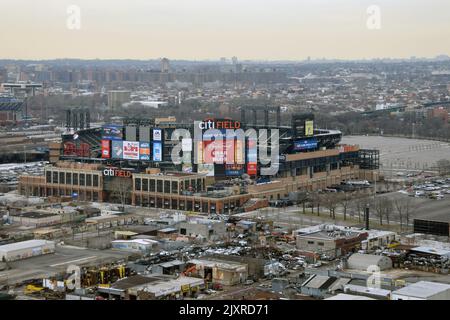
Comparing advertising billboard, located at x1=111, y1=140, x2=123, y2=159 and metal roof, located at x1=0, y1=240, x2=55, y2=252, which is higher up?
advertising billboard, located at x1=111, y1=140, x2=123, y2=159

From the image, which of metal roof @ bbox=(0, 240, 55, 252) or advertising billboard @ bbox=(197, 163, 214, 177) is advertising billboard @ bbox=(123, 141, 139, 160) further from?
metal roof @ bbox=(0, 240, 55, 252)

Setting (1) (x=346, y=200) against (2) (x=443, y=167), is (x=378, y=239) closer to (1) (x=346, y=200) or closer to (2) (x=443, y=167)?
(1) (x=346, y=200)

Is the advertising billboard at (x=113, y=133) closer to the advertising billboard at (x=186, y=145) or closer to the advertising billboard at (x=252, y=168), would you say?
the advertising billboard at (x=186, y=145)

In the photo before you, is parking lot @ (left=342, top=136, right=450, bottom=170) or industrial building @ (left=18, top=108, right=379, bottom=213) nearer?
industrial building @ (left=18, top=108, right=379, bottom=213)

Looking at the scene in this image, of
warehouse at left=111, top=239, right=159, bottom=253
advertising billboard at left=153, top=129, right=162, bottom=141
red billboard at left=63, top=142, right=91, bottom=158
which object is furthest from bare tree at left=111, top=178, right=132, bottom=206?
warehouse at left=111, top=239, right=159, bottom=253

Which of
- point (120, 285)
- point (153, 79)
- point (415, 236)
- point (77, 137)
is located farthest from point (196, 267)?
point (153, 79)

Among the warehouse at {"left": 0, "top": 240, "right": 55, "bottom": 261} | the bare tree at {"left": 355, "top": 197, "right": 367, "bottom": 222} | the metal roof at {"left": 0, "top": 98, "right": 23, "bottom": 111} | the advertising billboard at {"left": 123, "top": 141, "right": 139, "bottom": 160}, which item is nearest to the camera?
the warehouse at {"left": 0, "top": 240, "right": 55, "bottom": 261}
